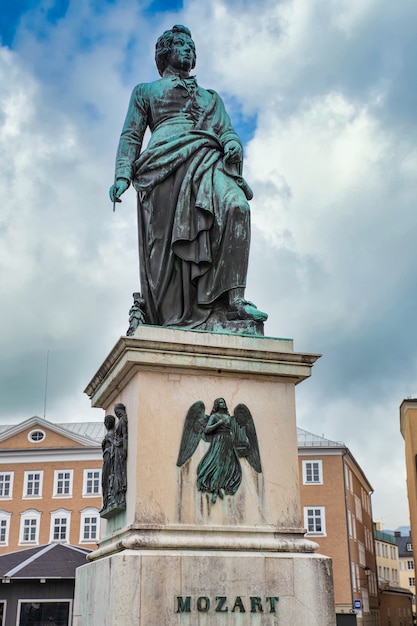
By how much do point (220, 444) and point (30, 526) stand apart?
52.4 m

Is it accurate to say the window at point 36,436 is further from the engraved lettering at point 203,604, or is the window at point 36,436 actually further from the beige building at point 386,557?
the engraved lettering at point 203,604

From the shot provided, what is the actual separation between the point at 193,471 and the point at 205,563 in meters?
0.67

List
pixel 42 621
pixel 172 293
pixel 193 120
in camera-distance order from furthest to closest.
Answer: pixel 42 621, pixel 193 120, pixel 172 293

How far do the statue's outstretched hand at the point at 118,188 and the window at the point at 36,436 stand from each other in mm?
51599

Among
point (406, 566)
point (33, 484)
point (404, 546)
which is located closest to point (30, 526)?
point (33, 484)

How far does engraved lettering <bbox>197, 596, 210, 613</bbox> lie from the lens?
5230mm

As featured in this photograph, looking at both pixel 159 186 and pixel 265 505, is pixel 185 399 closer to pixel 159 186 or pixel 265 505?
pixel 265 505

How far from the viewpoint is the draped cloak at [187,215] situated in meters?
6.77

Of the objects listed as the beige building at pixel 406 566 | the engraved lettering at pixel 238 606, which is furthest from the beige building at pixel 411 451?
the beige building at pixel 406 566

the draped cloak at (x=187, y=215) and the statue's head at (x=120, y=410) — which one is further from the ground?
the draped cloak at (x=187, y=215)

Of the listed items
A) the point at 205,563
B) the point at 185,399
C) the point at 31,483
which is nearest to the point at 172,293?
the point at 185,399

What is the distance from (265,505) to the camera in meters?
5.82

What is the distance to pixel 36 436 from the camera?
56625 mm

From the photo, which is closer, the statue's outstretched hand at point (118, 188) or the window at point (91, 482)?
the statue's outstretched hand at point (118, 188)
